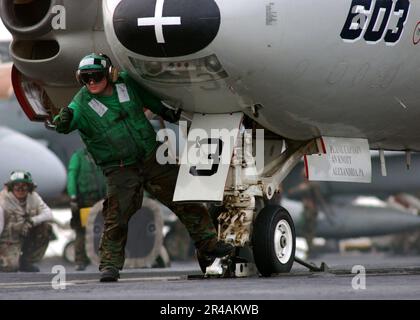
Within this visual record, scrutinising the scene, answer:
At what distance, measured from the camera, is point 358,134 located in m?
10.9

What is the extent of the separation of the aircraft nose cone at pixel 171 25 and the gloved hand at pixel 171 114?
1032mm

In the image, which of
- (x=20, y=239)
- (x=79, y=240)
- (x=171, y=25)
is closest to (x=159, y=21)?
(x=171, y=25)

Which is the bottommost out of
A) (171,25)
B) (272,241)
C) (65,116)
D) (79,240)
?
(272,241)

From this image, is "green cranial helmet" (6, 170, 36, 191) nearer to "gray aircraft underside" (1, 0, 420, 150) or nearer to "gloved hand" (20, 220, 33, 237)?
"gloved hand" (20, 220, 33, 237)

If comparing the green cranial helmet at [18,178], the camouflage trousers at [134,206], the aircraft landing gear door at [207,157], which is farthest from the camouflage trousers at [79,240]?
the aircraft landing gear door at [207,157]

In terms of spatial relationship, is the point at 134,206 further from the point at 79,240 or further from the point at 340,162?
→ the point at 79,240

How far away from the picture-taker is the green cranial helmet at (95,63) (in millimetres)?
9836

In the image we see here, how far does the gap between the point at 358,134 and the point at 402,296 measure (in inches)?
152

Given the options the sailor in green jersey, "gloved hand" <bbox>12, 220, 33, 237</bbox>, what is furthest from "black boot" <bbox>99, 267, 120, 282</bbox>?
"gloved hand" <bbox>12, 220, 33, 237</bbox>

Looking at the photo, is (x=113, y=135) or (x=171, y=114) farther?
(x=171, y=114)

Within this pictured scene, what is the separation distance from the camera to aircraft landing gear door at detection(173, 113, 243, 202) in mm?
9859

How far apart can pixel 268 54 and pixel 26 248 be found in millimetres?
8472

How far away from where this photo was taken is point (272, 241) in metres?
10.1

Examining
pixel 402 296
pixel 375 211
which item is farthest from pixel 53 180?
pixel 402 296
